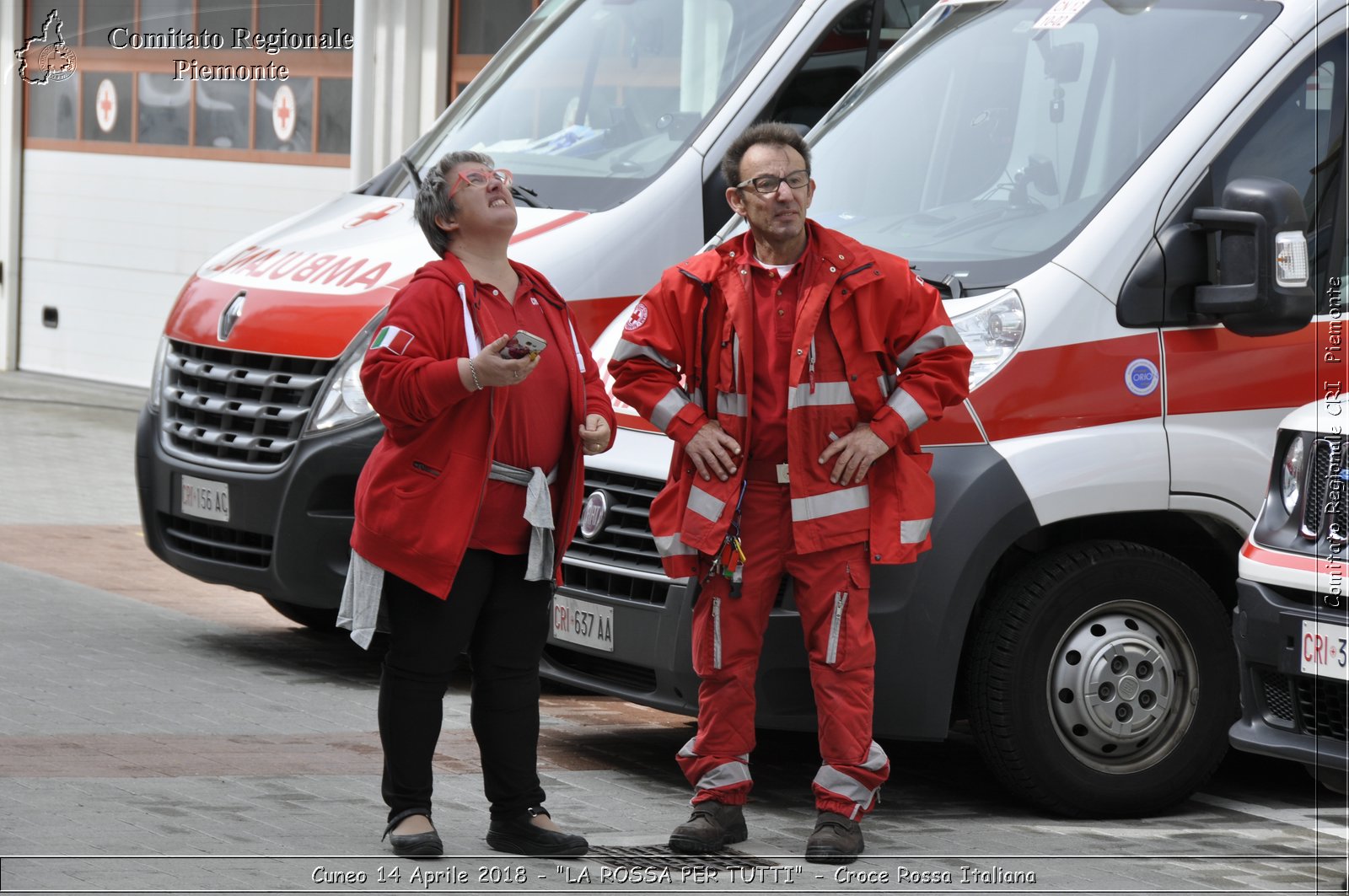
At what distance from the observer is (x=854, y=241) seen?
545cm

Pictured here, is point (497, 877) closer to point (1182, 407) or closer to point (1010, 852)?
point (1010, 852)

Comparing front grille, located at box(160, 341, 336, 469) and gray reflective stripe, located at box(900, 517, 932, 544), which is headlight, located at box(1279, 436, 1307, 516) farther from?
front grille, located at box(160, 341, 336, 469)

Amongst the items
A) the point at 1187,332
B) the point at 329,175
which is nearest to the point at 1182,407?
the point at 1187,332

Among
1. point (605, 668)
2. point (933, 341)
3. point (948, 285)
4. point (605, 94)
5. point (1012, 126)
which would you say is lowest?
point (605, 668)

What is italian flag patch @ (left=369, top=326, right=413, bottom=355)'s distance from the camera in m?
5.02

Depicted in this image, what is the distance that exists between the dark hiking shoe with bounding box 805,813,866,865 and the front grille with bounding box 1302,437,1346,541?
1339 millimetres

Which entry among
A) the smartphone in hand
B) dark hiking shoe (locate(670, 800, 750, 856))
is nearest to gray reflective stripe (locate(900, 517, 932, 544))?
Answer: dark hiking shoe (locate(670, 800, 750, 856))

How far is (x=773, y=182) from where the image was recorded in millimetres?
5332

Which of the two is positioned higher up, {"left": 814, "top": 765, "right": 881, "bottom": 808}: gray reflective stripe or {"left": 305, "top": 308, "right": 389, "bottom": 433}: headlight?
{"left": 305, "top": 308, "right": 389, "bottom": 433}: headlight

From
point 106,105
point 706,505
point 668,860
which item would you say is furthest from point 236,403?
point 106,105

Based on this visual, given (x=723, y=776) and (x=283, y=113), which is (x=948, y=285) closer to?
(x=723, y=776)

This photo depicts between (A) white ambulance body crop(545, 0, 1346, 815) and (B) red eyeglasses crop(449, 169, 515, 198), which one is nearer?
(B) red eyeglasses crop(449, 169, 515, 198)

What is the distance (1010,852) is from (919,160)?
83.9 inches

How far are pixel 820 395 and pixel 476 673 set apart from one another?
3.68 feet
